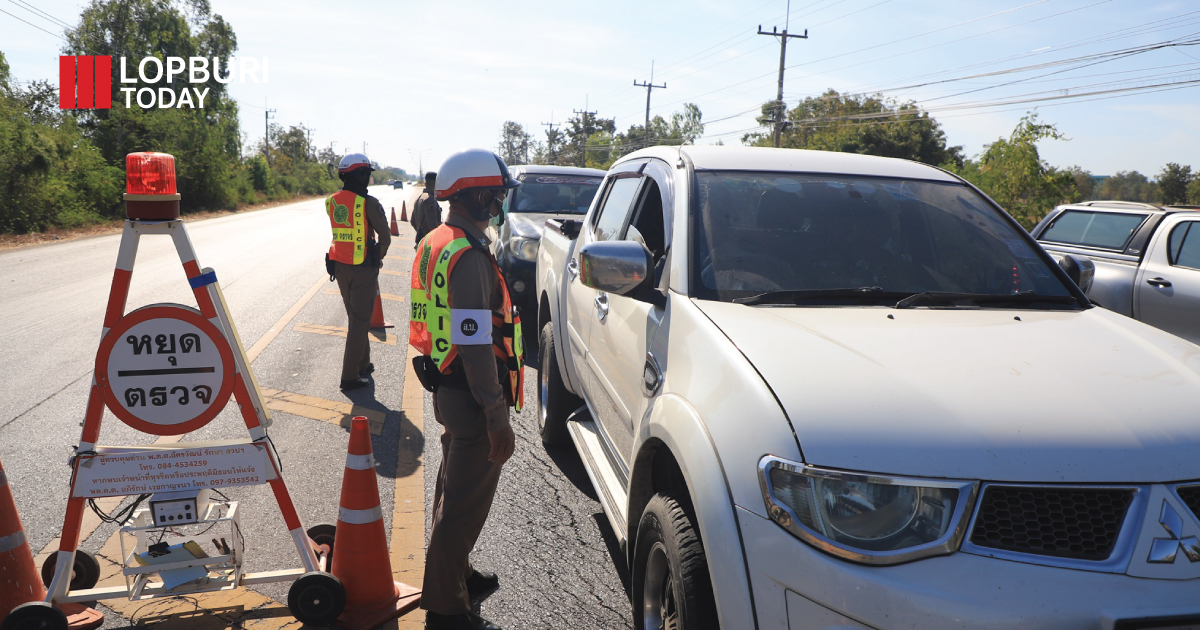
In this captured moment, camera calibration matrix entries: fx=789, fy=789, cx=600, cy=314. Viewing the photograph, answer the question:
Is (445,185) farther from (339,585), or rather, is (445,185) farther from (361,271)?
→ (361,271)

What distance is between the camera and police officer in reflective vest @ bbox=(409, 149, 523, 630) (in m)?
2.96

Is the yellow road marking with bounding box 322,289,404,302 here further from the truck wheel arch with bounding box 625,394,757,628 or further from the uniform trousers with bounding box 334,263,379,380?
the truck wheel arch with bounding box 625,394,757,628

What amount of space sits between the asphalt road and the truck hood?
1.70 metres

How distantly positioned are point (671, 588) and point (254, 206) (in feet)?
164

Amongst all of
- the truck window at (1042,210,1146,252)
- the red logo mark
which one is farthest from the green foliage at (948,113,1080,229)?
the red logo mark

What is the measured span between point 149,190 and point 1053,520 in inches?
118

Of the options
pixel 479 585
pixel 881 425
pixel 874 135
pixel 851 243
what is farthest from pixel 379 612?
pixel 874 135

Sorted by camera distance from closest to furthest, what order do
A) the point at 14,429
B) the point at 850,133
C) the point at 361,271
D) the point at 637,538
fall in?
the point at 637,538, the point at 14,429, the point at 361,271, the point at 850,133

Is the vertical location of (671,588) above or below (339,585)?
above

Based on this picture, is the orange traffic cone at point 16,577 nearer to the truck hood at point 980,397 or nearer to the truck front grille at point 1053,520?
the truck hood at point 980,397

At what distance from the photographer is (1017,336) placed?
252 centimetres

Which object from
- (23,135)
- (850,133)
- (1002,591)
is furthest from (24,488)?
(850,133)

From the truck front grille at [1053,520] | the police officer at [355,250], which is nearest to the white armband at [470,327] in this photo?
the truck front grille at [1053,520]

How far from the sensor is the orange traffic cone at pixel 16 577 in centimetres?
306
